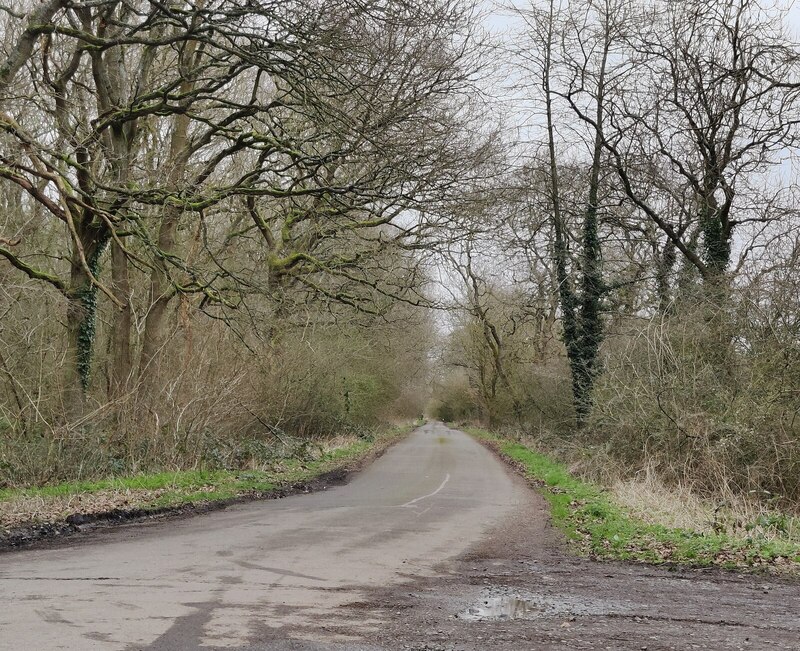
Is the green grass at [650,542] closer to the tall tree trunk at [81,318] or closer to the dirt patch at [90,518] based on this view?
the dirt patch at [90,518]

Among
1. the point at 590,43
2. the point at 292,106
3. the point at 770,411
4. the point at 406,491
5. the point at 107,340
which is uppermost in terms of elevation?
the point at 590,43

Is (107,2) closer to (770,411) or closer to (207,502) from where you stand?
(207,502)

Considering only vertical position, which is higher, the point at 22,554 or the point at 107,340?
the point at 107,340

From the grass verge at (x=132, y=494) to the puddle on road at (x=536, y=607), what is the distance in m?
6.38

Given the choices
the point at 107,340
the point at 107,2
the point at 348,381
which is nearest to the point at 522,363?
the point at 348,381

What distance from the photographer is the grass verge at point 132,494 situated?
36.0 feet

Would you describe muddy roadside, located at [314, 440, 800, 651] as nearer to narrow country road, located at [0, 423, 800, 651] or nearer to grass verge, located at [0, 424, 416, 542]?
narrow country road, located at [0, 423, 800, 651]

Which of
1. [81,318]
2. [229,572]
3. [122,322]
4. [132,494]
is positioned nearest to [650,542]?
[229,572]

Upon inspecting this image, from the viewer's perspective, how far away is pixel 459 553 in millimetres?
9758

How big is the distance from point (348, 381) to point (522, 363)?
1027cm

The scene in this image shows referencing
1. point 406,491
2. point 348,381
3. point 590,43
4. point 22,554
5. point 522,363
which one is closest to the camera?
point 22,554

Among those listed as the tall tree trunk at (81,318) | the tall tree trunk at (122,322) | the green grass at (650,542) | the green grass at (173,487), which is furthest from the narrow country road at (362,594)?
the tall tree trunk at (122,322)

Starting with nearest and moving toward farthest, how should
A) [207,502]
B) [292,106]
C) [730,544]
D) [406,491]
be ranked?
A: [730,544], [207,502], [292,106], [406,491]

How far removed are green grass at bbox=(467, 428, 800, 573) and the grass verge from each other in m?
6.35
